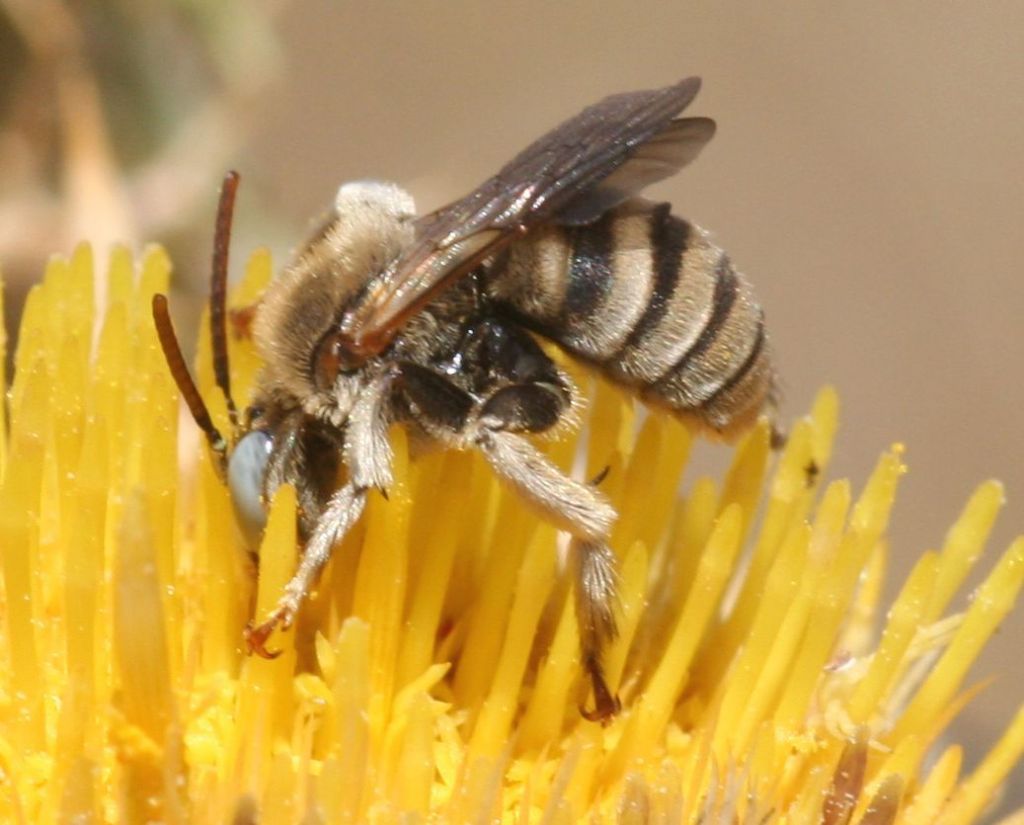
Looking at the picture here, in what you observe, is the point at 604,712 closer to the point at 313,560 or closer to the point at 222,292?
the point at 313,560

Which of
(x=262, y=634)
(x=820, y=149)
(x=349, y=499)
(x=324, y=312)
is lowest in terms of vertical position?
(x=262, y=634)

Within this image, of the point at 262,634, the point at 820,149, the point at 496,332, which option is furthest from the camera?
the point at 820,149

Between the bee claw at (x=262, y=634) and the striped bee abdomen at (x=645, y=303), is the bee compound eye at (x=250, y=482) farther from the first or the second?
the striped bee abdomen at (x=645, y=303)

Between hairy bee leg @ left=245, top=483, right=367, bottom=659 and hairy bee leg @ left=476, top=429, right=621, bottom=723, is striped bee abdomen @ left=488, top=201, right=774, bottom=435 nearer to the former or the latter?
hairy bee leg @ left=476, top=429, right=621, bottom=723

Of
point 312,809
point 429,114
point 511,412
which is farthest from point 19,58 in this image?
point 429,114

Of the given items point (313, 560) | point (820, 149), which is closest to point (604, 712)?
point (313, 560)

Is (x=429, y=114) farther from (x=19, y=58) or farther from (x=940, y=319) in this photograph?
(x=19, y=58)
